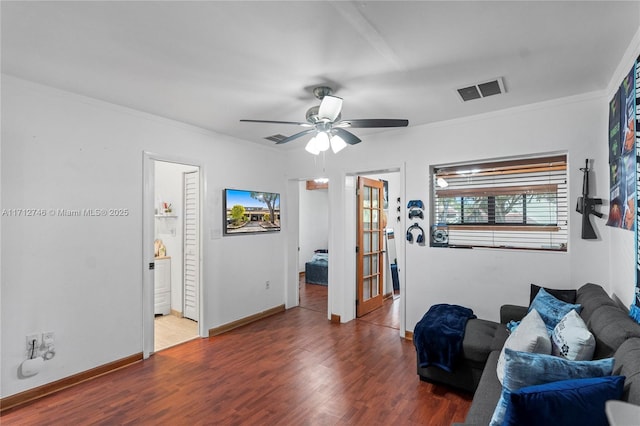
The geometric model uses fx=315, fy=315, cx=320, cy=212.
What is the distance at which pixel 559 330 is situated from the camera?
190 centimetres

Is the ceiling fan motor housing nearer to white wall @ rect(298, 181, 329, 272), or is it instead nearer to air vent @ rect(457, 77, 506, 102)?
air vent @ rect(457, 77, 506, 102)

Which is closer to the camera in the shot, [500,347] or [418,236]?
[500,347]

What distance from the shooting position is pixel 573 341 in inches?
67.5

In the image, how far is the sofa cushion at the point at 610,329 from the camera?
1.58 meters

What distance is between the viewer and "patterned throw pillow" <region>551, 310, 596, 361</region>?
1.67 meters

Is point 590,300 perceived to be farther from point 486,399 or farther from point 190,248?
point 190,248

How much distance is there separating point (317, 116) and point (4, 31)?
203 centimetres

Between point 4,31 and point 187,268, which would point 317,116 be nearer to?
point 4,31

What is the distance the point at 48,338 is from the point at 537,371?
3513 mm

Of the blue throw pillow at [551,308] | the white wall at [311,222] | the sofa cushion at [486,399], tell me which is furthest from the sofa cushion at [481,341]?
the white wall at [311,222]

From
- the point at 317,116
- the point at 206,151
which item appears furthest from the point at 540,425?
the point at 206,151

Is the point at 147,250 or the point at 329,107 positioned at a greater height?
Result: the point at 329,107

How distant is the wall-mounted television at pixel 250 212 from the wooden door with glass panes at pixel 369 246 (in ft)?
4.26

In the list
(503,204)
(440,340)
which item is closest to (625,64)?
(503,204)
